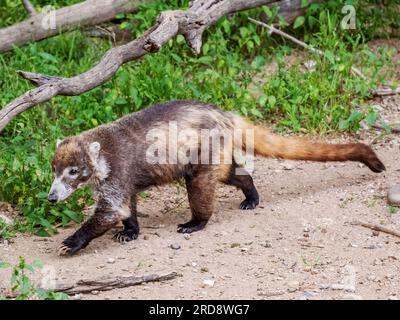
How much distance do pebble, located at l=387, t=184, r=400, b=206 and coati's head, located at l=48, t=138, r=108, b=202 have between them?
7.33 feet

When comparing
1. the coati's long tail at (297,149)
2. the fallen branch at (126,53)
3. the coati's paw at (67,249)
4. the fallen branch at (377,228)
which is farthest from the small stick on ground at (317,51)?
the coati's paw at (67,249)

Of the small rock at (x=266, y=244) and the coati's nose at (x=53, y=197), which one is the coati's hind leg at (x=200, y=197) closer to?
the small rock at (x=266, y=244)

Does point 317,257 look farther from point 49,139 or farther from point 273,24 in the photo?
point 273,24

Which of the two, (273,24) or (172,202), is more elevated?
(273,24)

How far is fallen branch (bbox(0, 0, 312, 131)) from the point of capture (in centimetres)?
658

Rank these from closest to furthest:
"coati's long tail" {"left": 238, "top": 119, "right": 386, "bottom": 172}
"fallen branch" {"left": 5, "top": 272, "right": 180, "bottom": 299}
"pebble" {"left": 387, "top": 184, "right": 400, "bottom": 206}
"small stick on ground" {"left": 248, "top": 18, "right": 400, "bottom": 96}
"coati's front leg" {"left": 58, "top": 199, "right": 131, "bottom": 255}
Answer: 1. "fallen branch" {"left": 5, "top": 272, "right": 180, "bottom": 299}
2. "coati's front leg" {"left": 58, "top": 199, "right": 131, "bottom": 255}
3. "pebble" {"left": 387, "top": 184, "right": 400, "bottom": 206}
4. "coati's long tail" {"left": 238, "top": 119, "right": 386, "bottom": 172}
5. "small stick on ground" {"left": 248, "top": 18, "right": 400, "bottom": 96}

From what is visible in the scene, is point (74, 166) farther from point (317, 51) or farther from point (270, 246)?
point (317, 51)

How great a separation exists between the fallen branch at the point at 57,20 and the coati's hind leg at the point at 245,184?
9.01ft

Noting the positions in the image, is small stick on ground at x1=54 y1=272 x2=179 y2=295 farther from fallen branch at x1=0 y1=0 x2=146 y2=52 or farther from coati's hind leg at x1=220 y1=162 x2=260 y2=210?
fallen branch at x1=0 y1=0 x2=146 y2=52

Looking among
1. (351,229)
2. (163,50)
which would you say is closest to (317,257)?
(351,229)

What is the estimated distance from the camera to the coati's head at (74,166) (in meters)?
6.69

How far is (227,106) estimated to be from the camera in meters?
8.46

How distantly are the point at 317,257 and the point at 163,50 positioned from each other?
11.1ft

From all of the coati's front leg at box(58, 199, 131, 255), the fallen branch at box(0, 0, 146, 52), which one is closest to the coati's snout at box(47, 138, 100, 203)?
the coati's front leg at box(58, 199, 131, 255)
